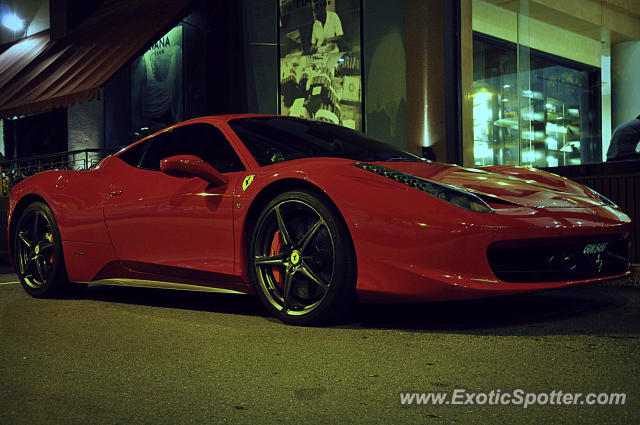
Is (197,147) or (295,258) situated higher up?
(197,147)

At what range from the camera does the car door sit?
13.2 ft

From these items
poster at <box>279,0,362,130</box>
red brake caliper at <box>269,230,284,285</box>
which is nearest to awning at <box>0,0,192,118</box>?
poster at <box>279,0,362,130</box>

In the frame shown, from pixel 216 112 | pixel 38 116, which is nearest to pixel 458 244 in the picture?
pixel 216 112

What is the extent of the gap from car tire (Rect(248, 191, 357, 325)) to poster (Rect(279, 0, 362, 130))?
693cm

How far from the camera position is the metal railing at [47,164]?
12286mm

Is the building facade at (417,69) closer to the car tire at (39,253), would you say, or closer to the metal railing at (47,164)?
the metal railing at (47,164)

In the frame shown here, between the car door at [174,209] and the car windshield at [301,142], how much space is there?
0.15m

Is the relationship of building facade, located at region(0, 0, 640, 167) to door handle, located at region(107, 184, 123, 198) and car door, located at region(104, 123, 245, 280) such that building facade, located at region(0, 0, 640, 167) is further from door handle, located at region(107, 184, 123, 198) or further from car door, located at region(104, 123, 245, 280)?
door handle, located at region(107, 184, 123, 198)

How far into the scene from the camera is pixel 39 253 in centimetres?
529

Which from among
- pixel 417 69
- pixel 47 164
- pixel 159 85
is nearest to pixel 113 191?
pixel 417 69

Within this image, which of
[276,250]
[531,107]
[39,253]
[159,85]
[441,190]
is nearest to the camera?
[441,190]

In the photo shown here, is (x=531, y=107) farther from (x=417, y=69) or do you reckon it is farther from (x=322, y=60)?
(x=322, y=60)

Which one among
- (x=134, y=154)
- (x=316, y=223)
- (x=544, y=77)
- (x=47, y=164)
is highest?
(x=544, y=77)

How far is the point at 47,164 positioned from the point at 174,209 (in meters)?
9.22
